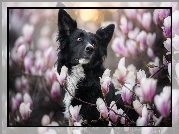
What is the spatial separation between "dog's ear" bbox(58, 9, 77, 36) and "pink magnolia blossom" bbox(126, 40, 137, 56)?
50 centimetres

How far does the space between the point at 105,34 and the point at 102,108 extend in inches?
25.0

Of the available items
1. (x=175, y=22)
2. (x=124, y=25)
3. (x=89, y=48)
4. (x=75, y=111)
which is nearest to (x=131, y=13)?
(x=124, y=25)

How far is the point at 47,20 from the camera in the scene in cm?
342

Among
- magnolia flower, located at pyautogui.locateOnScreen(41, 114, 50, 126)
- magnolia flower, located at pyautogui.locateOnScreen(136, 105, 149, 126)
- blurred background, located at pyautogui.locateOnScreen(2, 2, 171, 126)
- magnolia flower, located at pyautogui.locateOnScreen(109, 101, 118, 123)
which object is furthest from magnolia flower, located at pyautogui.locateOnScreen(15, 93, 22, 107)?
magnolia flower, located at pyautogui.locateOnScreen(136, 105, 149, 126)

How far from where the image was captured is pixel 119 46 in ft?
11.2

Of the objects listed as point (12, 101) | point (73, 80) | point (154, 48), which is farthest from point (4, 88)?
point (154, 48)

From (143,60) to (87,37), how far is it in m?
0.54

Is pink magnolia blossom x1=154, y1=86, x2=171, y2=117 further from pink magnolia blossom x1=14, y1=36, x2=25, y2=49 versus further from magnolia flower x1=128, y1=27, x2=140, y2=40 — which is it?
pink magnolia blossom x1=14, y1=36, x2=25, y2=49

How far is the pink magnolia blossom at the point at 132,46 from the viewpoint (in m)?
3.44

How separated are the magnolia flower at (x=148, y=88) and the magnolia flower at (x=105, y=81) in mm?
291

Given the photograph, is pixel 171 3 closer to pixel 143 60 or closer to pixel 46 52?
pixel 143 60

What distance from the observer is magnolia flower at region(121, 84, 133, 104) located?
10.7 ft

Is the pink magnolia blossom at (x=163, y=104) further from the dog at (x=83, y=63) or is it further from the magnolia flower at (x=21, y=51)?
the magnolia flower at (x=21, y=51)

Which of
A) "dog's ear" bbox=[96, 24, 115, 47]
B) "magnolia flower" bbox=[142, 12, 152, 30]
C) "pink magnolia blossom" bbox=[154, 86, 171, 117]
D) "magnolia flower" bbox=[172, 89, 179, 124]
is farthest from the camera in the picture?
"magnolia flower" bbox=[142, 12, 152, 30]
